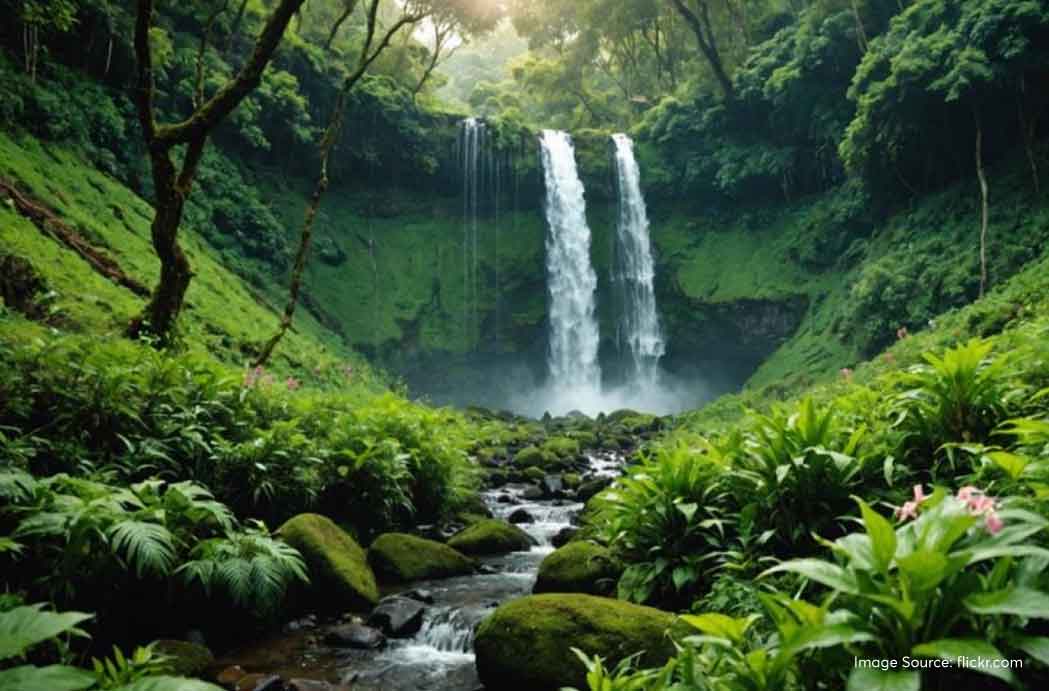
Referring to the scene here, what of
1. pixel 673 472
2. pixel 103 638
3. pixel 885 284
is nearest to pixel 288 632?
pixel 103 638

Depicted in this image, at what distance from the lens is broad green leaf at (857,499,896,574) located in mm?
2356

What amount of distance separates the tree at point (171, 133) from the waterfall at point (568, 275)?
77.0ft

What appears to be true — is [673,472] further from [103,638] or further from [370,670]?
[103,638]

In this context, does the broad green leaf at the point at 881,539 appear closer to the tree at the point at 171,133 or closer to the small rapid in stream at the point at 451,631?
the small rapid in stream at the point at 451,631

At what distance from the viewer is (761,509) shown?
4.59 metres

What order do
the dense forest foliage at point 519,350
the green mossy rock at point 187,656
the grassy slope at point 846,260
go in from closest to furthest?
the dense forest foliage at point 519,350
the green mossy rock at point 187,656
the grassy slope at point 846,260

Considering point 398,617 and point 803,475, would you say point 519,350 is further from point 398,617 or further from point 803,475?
point 803,475

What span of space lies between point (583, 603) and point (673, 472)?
122 cm

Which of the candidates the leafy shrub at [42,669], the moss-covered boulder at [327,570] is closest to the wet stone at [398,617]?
the moss-covered boulder at [327,570]

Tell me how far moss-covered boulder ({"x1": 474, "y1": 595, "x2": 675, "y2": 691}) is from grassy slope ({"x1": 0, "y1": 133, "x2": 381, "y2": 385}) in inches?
334

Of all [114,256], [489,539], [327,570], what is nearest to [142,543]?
[327,570]

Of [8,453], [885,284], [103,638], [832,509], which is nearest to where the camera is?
[832,509]

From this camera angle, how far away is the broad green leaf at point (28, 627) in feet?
6.47

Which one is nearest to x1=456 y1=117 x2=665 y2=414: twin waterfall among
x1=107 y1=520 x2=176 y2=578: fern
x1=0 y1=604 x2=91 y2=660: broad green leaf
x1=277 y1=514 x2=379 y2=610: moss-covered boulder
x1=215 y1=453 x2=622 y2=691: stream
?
x1=215 y1=453 x2=622 y2=691: stream
